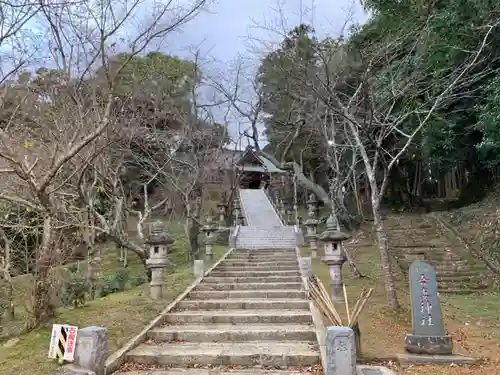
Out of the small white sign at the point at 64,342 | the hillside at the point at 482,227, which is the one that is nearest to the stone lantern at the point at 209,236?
the hillside at the point at 482,227

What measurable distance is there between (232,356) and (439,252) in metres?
11.7

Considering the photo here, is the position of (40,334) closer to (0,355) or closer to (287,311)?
(0,355)

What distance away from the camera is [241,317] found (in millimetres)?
8250

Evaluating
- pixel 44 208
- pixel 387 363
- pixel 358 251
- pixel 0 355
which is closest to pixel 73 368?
pixel 0 355

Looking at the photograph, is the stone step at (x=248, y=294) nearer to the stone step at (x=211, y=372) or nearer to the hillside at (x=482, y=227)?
the stone step at (x=211, y=372)

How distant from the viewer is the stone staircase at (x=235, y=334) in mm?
6159

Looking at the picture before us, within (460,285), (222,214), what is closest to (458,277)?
(460,285)

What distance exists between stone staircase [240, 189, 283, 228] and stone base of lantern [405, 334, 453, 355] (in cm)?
1757

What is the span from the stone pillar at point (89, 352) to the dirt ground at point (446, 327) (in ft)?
11.8

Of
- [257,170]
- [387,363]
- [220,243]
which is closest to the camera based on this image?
[387,363]

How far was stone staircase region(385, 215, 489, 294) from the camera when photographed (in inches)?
496

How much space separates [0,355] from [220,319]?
12.2 feet

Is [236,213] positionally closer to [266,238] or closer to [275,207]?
[275,207]

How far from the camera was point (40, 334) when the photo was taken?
7.29 m
